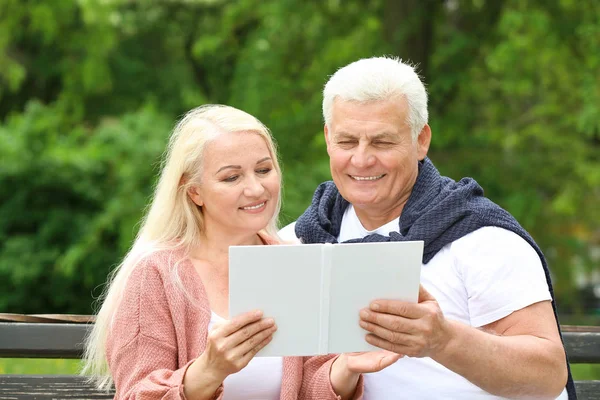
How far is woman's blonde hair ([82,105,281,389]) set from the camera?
2994 millimetres

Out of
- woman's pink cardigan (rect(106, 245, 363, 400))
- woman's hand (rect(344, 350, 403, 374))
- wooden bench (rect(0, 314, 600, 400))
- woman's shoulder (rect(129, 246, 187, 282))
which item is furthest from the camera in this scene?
wooden bench (rect(0, 314, 600, 400))

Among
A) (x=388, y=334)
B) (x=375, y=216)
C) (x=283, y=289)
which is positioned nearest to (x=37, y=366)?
(x=375, y=216)

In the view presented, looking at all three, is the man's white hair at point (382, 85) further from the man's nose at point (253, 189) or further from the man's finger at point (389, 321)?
the man's finger at point (389, 321)

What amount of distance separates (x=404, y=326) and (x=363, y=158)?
772 mm

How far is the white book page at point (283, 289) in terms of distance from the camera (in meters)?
2.36

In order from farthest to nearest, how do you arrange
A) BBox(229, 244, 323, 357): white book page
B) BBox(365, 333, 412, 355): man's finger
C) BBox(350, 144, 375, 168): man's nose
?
BBox(350, 144, 375, 168): man's nose → BBox(365, 333, 412, 355): man's finger → BBox(229, 244, 323, 357): white book page

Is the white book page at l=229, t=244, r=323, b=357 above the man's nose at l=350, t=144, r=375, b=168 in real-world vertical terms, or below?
below

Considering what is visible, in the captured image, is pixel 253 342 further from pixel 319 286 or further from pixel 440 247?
pixel 440 247

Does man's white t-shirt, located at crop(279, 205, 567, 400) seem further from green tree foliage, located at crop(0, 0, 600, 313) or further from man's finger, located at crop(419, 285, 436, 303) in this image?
green tree foliage, located at crop(0, 0, 600, 313)

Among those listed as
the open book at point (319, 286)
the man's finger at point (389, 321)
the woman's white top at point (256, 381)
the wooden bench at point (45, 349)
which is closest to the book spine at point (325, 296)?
the open book at point (319, 286)

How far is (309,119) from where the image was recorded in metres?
10.0

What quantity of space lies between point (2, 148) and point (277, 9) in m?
4.18

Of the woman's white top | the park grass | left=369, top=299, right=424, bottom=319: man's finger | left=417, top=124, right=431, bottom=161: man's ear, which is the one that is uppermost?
left=417, top=124, right=431, bottom=161: man's ear

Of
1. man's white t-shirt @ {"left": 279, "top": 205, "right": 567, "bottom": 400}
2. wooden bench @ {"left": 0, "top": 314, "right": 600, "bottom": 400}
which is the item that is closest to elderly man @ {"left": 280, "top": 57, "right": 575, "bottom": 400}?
Result: man's white t-shirt @ {"left": 279, "top": 205, "right": 567, "bottom": 400}
